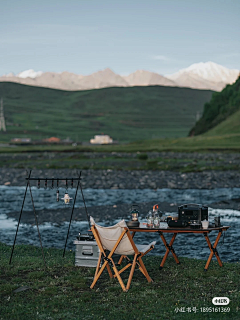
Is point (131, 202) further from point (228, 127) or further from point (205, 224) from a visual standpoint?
point (228, 127)

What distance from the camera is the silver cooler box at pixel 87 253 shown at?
1228 cm

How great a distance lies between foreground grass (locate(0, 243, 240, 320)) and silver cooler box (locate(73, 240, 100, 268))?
206 mm

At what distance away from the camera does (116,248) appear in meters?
10.8

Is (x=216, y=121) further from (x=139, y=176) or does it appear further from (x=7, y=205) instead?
(x=7, y=205)

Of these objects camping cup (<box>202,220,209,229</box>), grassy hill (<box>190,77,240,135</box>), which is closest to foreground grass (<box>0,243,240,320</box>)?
camping cup (<box>202,220,209,229</box>)

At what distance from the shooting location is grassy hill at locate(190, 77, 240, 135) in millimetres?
149250

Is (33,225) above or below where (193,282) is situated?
below

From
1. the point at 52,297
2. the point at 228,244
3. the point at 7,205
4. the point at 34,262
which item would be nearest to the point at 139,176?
the point at 7,205

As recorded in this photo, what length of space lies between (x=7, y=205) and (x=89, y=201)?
189 inches

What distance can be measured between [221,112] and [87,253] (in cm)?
15319

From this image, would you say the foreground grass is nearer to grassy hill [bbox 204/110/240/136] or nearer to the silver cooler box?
the silver cooler box

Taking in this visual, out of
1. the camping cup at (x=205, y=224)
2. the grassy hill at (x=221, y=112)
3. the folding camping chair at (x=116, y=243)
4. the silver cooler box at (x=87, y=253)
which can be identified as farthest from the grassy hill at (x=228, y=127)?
the folding camping chair at (x=116, y=243)

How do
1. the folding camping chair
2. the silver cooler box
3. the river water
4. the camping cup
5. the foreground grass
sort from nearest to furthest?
the foreground grass
the folding camping chair
the camping cup
the silver cooler box
the river water

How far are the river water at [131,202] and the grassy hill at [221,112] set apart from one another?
114 metres
